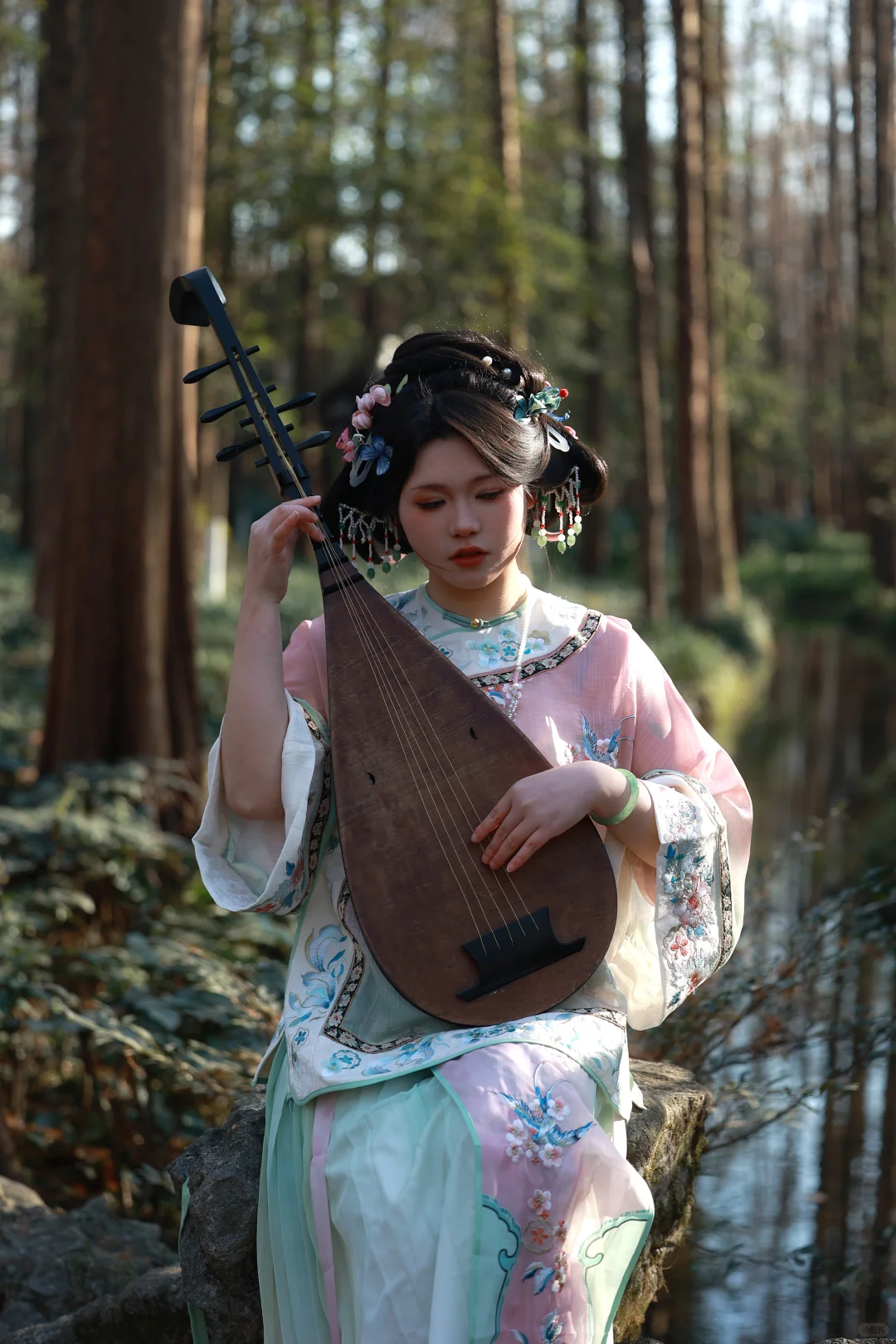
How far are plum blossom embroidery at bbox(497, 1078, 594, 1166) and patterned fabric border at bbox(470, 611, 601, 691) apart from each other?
0.66 metres

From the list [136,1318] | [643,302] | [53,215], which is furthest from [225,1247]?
[643,302]

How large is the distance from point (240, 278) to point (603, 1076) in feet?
50.7

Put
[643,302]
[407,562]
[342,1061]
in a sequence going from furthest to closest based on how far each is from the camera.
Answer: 1. [643,302]
2. [407,562]
3. [342,1061]

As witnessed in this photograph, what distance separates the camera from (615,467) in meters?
24.8

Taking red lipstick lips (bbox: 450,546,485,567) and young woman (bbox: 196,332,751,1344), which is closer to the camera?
young woman (bbox: 196,332,751,1344)

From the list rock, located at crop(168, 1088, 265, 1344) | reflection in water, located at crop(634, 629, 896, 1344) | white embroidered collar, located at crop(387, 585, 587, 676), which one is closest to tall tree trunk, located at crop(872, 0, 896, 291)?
reflection in water, located at crop(634, 629, 896, 1344)

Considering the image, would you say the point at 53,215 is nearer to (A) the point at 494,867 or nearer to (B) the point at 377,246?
(B) the point at 377,246

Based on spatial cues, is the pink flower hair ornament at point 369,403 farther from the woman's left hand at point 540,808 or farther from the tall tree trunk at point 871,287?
the tall tree trunk at point 871,287

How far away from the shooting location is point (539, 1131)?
5.75ft

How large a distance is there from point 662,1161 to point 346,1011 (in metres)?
0.66

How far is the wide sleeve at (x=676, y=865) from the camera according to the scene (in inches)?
83.0

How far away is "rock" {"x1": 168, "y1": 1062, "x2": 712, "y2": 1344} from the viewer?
2.06 meters

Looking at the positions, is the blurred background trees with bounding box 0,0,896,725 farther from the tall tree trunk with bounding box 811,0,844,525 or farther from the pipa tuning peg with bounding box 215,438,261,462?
the tall tree trunk with bounding box 811,0,844,525

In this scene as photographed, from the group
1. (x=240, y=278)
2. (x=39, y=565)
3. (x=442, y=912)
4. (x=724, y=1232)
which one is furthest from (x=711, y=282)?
(x=442, y=912)
